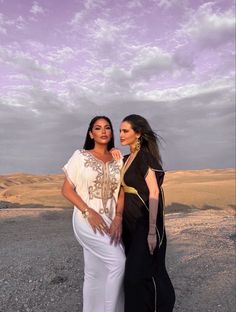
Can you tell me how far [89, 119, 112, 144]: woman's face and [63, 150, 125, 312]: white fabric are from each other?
0.18 metres

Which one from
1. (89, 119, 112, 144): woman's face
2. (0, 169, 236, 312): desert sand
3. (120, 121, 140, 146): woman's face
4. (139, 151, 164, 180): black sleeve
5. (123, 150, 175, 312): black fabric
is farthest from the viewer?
(0, 169, 236, 312): desert sand

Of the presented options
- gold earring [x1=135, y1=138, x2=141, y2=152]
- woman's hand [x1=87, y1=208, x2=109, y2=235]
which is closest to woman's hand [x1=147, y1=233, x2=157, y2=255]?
woman's hand [x1=87, y1=208, x2=109, y2=235]

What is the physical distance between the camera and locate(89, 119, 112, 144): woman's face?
427 cm

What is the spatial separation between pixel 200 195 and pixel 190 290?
1841cm

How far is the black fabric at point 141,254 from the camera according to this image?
3928mm

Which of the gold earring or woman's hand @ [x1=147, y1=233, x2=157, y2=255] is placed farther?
the gold earring

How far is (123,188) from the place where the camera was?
13.7 feet

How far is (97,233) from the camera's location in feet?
13.3

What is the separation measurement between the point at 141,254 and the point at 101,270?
1.48 feet

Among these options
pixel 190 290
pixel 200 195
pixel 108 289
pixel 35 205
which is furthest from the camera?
pixel 200 195

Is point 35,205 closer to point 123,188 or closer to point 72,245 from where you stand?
point 72,245

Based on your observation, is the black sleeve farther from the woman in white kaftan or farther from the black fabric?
the woman in white kaftan

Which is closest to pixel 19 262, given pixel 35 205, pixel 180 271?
pixel 180 271

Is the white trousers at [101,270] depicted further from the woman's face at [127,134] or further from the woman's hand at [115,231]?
the woman's face at [127,134]
